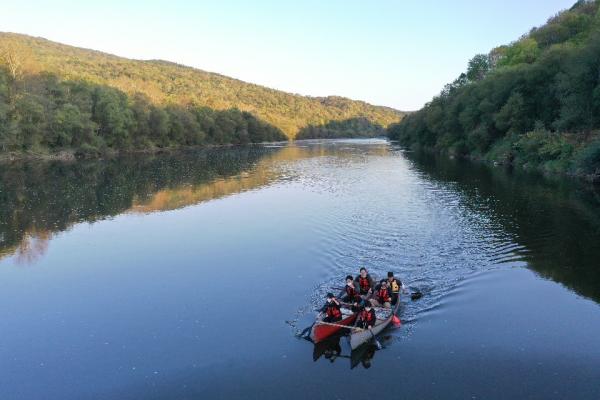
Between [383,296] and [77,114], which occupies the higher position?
[77,114]

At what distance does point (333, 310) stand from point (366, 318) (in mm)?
1154

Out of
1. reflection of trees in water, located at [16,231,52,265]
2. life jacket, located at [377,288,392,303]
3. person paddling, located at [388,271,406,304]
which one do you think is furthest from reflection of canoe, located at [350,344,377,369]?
reflection of trees in water, located at [16,231,52,265]

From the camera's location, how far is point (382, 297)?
1711 centimetres

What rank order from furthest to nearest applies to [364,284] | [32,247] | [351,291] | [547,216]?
[547,216] → [32,247] → [364,284] → [351,291]

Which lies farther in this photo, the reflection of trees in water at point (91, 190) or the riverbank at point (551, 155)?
the riverbank at point (551, 155)

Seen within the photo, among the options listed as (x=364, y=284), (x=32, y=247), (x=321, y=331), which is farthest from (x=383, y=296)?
(x=32, y=247)

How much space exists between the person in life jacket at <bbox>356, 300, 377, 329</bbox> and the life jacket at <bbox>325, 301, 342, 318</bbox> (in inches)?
27.1

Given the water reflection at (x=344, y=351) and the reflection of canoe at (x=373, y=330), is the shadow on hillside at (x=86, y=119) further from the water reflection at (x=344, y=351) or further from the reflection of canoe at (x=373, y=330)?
the reflection of canoe at (x=373, y=330)

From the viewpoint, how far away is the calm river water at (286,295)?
12898 millimetres

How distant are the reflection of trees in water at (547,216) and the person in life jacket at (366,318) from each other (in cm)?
973

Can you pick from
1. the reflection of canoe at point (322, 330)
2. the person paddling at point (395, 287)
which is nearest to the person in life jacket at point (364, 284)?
the person paddling at point (395, 287)

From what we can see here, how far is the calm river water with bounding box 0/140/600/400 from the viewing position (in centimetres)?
1290

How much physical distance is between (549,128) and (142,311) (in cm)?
6090

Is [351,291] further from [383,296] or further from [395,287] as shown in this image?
[395,287]
